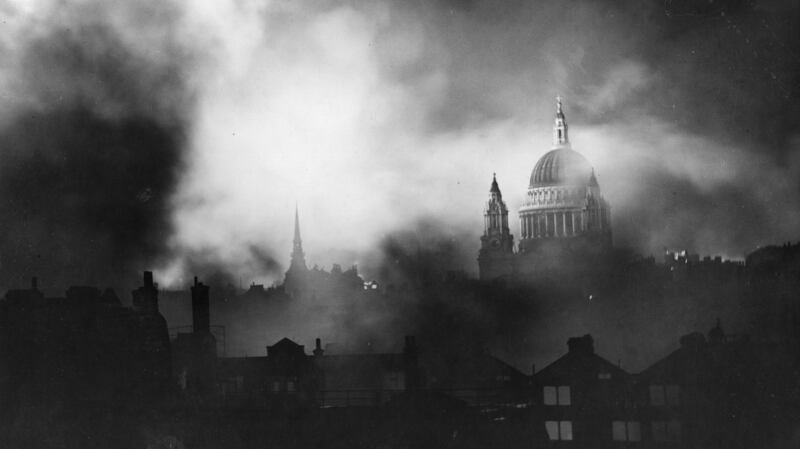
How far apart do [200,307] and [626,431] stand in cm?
1432

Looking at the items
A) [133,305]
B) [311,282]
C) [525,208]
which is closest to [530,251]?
[525,208]

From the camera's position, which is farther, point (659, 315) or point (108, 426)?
point (659, 315)

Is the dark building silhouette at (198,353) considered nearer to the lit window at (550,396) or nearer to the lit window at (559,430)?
the lit window at (550,396)

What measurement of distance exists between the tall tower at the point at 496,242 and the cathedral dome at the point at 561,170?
256 inches

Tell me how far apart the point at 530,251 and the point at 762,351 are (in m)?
42.9

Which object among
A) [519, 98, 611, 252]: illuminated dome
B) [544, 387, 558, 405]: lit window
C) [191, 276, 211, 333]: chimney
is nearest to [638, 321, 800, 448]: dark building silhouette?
[544, 387, 558, 405]: lit window

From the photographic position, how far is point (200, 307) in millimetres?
37594

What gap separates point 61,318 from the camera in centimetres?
3170

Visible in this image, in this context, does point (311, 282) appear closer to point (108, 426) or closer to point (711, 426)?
→ point (108, 426)

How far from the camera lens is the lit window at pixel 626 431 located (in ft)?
98.2

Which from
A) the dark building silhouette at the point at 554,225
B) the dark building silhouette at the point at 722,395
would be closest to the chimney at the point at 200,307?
the dark building silhouette at the point at 722,395

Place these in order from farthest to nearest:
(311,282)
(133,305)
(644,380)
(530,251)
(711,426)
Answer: (530,251)
(311,282)
(133,305)
(644,380)
(711,426)

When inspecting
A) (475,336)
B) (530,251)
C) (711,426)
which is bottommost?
(711,426)

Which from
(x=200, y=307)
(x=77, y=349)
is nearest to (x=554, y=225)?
(x=200, y=307)
